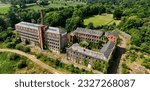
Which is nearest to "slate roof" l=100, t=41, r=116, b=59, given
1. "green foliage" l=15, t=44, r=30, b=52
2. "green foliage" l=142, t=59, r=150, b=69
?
"green foliage" l=142, t=59, r=150, b=69

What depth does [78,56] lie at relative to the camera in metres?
52.2

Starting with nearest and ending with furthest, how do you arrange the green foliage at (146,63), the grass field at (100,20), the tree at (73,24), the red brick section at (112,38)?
the green foliage at (146,63)
the red brick section at (112,38)
the tree at (73,24)
the grass field at (100,20)

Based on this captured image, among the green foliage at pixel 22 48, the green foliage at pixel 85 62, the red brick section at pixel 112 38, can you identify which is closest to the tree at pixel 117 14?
the red brick section at pixel 112 38

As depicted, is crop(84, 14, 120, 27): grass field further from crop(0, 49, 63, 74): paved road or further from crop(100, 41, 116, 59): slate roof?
crop(0, 49, 63, 74): paved road

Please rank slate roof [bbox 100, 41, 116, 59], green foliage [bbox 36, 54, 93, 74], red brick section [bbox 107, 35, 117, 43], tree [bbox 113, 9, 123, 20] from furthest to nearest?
tree [bbox 113, 9, 123, 20] → red brick section [bbox 107, 35, 117, 43] → slate roof [bbox 100, 41, 116, 59] → green foliage [bbox 36, 54, 93, 74]

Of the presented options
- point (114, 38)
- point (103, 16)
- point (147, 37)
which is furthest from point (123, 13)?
point (114, 38)

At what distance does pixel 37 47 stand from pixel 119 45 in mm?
29706

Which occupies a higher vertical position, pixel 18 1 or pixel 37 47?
pixel 18 1

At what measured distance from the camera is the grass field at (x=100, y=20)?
91.5 meters

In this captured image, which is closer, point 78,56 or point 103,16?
point 78,56

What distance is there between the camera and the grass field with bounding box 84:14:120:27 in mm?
91500

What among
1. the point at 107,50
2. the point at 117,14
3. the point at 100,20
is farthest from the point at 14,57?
the point at 117,14

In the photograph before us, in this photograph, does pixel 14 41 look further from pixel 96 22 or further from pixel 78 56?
pixel 96 22

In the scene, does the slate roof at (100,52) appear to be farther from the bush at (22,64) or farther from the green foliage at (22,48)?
the green foliage at (22,48)
